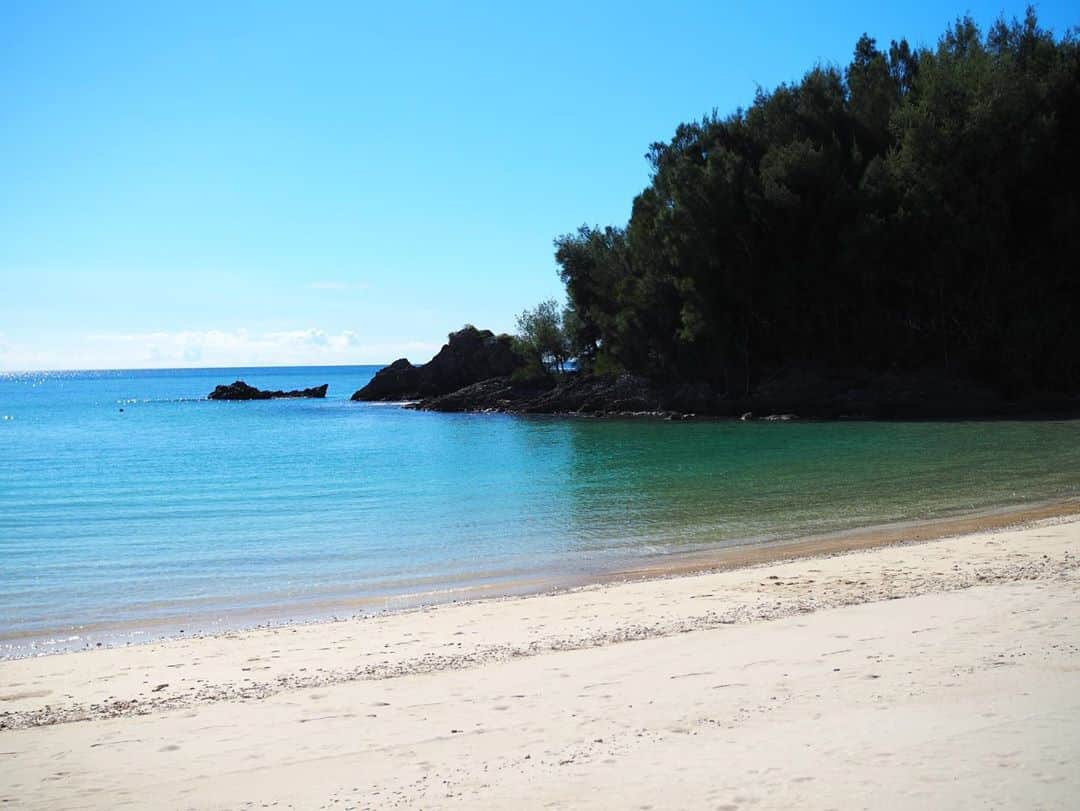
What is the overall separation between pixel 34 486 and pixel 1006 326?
43966 millimetres

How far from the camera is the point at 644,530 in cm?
1789

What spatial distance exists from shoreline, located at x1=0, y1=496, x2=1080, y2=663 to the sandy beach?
87cm

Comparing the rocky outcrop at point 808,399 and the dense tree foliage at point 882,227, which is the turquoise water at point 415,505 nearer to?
the rocky outcrop at point 808,399

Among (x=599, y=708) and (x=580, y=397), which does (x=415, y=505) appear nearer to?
(x=599, y=708)

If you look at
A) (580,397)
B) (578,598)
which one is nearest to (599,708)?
(578,598)

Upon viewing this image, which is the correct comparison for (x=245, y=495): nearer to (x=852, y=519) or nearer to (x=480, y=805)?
(x=852, y=519)

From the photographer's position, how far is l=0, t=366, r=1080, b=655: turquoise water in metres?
13.5

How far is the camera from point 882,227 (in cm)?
4584

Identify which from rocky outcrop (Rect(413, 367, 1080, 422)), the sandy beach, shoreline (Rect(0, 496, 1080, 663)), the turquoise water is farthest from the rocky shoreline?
the sandy beach

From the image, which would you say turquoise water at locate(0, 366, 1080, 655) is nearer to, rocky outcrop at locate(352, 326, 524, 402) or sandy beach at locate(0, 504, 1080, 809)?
sandy beach at locate(0, 504, 1080, 809)

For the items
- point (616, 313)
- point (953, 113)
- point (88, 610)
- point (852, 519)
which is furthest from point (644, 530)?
point (616, 313)

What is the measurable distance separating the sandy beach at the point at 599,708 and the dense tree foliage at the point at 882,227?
1506 inches

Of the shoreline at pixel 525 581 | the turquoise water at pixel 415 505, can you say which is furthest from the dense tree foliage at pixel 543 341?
the shoreline at pixel 525 581

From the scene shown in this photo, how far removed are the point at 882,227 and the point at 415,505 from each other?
33.2m
